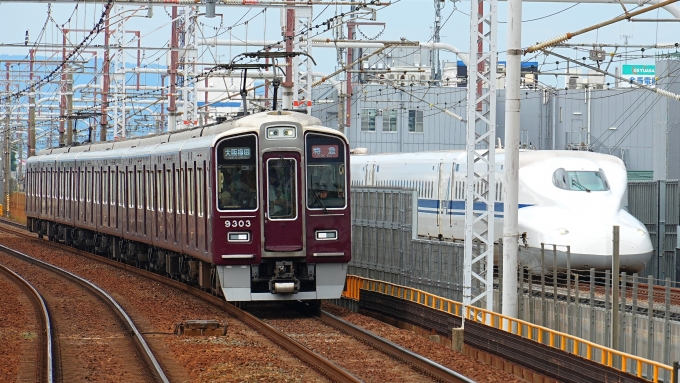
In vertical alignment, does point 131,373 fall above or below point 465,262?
below

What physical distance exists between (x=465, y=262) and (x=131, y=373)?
4486mm

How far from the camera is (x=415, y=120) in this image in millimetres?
61250

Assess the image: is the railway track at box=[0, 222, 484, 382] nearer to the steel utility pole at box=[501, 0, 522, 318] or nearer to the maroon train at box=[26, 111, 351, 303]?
the maroon train at box=[26, 111, 351, 303]

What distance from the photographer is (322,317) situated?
18797 mm

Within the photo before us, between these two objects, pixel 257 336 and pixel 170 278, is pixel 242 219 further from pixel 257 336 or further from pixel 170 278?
pixel 170 278

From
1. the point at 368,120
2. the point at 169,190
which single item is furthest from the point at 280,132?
the point at 368,120

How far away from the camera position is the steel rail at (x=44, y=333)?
13573 millimetres

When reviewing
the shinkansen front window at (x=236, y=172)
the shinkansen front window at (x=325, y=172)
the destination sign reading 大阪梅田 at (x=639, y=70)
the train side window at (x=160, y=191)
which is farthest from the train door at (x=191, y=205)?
the destination sign reading 大阪梅田 at (x=639, y=70)

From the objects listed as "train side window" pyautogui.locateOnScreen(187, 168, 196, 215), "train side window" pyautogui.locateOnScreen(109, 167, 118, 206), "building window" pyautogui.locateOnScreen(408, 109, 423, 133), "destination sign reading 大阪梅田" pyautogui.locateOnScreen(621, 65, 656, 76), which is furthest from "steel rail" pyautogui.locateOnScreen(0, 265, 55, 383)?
"destination sign reading 大阪梅田" pyautogui.locateOnScreen(621, 65, 656, 76)

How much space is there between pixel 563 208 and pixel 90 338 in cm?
913

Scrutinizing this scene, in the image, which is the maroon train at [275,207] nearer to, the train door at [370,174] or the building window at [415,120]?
the train door at [370,174]

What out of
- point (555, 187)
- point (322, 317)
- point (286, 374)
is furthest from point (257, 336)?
point (555, 187)

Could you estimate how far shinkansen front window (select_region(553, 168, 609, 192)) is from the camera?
22.2 m

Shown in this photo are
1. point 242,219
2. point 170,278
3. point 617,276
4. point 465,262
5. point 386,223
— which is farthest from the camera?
point 170,278
